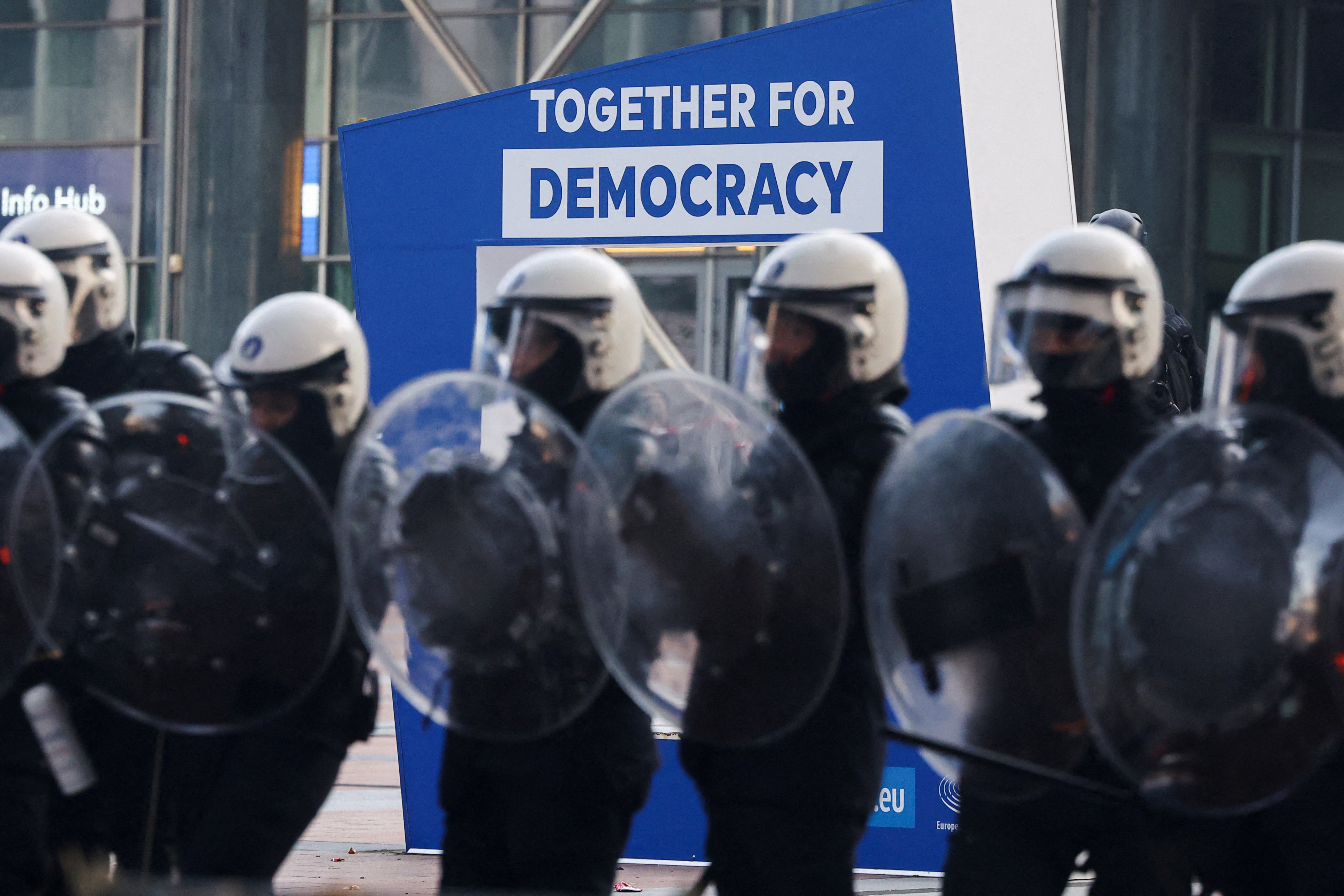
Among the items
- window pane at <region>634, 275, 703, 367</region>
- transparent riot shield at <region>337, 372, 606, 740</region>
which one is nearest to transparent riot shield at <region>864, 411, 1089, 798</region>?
transparent riot shield at <region>337, 372, 606, 740</region>

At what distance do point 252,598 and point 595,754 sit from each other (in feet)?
2.49

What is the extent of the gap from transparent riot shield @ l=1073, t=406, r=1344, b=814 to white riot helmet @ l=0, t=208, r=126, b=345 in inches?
97.1

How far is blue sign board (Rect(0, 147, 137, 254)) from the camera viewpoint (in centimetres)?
1544

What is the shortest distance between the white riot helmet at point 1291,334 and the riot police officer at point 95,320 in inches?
91.3

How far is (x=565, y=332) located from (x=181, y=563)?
91 cm

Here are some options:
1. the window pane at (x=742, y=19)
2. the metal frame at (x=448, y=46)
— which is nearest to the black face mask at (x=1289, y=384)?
the metal frame at (x=448, y=46)

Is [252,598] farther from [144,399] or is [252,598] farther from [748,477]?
[748,477]

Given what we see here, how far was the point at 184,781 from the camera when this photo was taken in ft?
13.3

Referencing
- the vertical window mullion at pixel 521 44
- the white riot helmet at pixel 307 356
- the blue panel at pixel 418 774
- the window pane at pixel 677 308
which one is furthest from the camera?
the vertical window mullion at pixel 521 44

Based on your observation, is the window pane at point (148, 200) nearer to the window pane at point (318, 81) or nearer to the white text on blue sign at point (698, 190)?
the window pane at point (318, 81)

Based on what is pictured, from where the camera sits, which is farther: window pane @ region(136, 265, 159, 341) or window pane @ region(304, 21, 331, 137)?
window pane @ region(136, 265, 159, 341)

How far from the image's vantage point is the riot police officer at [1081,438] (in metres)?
3.37

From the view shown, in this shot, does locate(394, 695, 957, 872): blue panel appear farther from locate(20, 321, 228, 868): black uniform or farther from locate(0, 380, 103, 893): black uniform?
locate(0, 380, 103, 893): black uniform

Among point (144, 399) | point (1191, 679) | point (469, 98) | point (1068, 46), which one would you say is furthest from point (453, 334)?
point (1068, 46)
